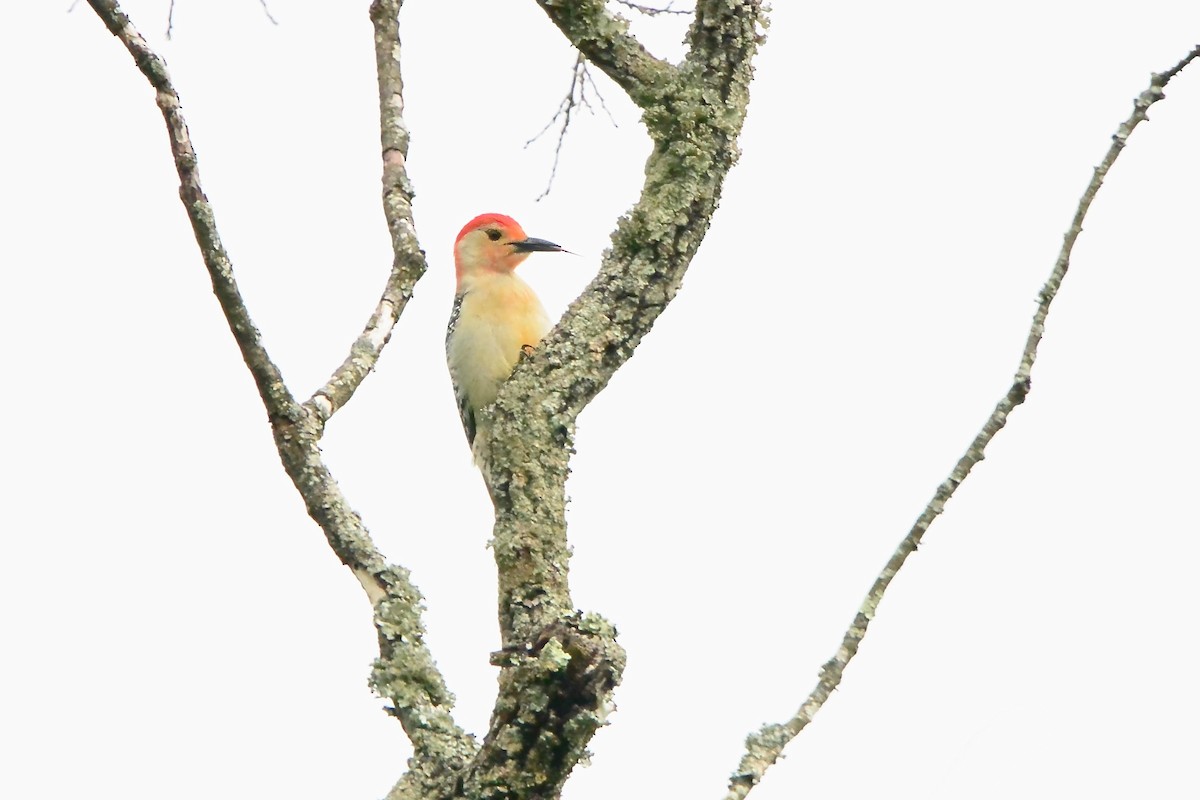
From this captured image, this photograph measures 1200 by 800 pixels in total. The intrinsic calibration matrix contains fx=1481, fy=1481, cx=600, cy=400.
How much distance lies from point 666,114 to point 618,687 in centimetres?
169

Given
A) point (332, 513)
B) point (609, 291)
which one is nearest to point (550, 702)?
point (332, 513)

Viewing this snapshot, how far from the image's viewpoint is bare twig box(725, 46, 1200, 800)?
9.26ft

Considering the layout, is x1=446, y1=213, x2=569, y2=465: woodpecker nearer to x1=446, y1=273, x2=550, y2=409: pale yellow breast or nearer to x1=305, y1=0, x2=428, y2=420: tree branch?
x1=446, y1=273, x2=550, y2=409: pale yellow breast

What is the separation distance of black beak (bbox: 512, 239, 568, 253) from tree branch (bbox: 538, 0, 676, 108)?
2268mm

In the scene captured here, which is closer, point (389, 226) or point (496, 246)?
point (389, 226)

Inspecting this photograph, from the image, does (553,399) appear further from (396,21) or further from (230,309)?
(396,21)

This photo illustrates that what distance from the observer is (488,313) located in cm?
598

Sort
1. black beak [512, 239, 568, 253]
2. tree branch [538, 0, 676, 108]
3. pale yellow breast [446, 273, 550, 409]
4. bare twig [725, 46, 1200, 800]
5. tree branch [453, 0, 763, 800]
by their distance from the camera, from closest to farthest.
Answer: bare twig [725, 46, 1200, 800] → tree branch [453, 0, 763, 800] → tree branch [538, 0, 676, 108] → pale yellow breast [446, 273, 550, 409] → black beak [512, 239, 568, 253]

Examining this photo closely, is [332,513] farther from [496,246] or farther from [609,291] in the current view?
[496,246]

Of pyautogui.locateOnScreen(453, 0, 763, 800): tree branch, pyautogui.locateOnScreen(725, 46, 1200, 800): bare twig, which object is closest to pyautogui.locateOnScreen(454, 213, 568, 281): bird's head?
pyautogui.locateOnScreen(453, 0, 763, 800): tree branch

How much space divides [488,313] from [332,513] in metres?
2.46

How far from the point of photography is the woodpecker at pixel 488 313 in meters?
5.73

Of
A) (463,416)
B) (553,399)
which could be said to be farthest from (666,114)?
(463,416)

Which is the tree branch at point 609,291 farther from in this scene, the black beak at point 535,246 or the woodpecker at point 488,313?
the black beak at point 535,246
